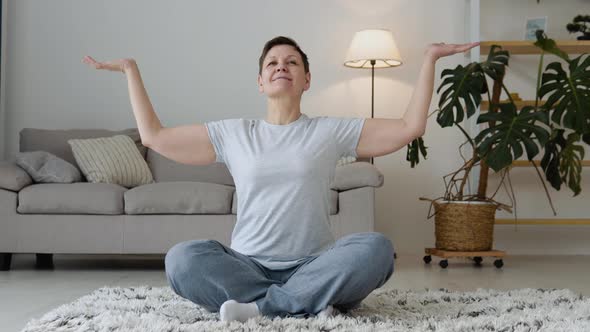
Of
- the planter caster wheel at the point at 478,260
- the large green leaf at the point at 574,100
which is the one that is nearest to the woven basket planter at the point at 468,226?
the planter caster wheel at the point at 478,260

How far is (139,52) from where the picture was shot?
538 cm

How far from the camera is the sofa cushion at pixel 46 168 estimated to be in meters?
4.22

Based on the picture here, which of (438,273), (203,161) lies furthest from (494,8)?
(203,161)

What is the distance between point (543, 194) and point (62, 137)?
3.15 metres

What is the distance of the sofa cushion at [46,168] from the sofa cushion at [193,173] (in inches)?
23.9

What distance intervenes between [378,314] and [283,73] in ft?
2.49

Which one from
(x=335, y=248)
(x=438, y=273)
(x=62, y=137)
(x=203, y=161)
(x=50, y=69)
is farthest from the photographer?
(x=50, y=69)

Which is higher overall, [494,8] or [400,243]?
[494,8]

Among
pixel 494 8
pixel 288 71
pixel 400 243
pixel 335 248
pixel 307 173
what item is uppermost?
pixel 494 8

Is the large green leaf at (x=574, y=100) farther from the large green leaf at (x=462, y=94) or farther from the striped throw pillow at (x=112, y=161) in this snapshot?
the striped throw pillow at (x=112, y=161)

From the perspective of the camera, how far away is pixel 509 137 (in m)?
4.20

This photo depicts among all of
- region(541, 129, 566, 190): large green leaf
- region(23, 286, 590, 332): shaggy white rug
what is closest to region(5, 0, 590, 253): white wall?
region(541, 129, 566, 190): large green leaf

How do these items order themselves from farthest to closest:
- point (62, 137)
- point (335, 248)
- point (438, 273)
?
1. point (62, 137)
2. point (438, 273)
3. point (335, 248)

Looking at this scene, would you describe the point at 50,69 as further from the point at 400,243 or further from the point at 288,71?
the point at 288,71
